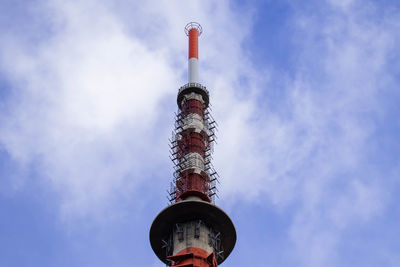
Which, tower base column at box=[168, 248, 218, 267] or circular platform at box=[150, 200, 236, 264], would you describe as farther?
circular platform at box=[150, 200, 236, 264]

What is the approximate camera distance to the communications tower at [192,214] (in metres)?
48.5

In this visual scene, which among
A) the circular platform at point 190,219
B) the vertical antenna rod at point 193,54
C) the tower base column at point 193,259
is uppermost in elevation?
the vertical antenna rod at point 193,54

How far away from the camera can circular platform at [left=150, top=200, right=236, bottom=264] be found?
50000 mm

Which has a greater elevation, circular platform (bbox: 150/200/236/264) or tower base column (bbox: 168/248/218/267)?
circular platform (bbox: 150/200/236/264)

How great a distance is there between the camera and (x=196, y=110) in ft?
208

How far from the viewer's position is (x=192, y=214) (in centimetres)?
5069

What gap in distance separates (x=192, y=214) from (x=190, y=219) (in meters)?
0.54

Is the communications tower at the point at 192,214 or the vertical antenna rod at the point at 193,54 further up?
the vertical antenna rod at the point at 193,54

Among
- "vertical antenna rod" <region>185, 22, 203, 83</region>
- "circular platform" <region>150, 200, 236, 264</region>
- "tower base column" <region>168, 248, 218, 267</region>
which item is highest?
"vertical antenna rod" <region>185, 22, 203, 83</region>

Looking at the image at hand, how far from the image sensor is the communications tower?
1908 inches

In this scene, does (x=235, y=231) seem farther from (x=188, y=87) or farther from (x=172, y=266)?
(x=188, y=87)

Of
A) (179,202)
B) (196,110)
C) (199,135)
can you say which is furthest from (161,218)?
(196,110)

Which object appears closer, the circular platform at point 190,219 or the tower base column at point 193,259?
the tower base column at point 193,259

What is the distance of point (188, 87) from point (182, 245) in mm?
23211
